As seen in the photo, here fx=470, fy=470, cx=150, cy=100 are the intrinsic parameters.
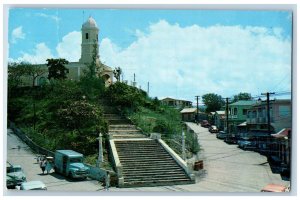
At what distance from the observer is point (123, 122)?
2155 centimetres

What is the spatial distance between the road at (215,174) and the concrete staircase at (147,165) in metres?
0.44

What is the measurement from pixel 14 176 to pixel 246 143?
27.8ft

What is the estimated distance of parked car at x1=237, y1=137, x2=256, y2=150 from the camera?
17.2 m

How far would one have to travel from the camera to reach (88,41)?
22047 mm

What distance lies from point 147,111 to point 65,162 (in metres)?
7.16

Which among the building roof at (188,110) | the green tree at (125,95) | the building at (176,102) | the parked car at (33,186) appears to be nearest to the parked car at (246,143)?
the building roof at (188,110)

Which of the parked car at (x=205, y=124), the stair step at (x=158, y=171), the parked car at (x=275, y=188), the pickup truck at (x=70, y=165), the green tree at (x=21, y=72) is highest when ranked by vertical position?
the green tree at (x=21, y=72)

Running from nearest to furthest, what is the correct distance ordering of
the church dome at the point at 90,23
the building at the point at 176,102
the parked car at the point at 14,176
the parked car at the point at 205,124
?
1. the parked car at the point at 14,176
2. the church dome at the point at 90,23
3. the building at the point at 176,102
4. the parked car at the point at 205,124

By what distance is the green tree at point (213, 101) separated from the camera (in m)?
16.5

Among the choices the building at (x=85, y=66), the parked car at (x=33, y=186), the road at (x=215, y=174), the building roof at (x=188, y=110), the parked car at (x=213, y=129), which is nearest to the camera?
the parked car at (x=33, y=186)

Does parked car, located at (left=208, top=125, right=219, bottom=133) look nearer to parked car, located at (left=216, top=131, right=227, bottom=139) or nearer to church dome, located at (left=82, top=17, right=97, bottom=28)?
parked car, located at (left=216, top=131, right=227, bottom=139)

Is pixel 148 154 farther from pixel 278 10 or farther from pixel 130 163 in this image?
pixel 278 10

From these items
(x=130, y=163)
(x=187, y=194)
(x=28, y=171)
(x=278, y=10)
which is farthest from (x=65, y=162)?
(x=278, y=10)

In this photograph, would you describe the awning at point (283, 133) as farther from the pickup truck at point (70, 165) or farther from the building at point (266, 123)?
the pickup truck at point (70, 165)
